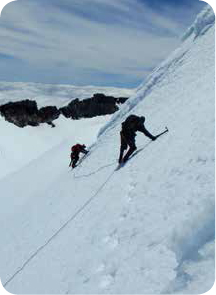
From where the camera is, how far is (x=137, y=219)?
31.1 ft

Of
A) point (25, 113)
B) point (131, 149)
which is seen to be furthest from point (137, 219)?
point (25, 113)

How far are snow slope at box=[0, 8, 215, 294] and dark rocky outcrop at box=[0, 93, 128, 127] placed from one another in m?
81.0

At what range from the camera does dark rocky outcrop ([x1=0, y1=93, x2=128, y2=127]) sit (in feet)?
327

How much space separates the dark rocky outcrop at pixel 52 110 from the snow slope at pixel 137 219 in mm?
80995

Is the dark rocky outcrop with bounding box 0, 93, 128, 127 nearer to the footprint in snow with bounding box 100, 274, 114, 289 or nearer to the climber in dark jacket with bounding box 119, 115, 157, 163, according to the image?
the climber in dark jacket with bounding box 119, 115, 157, 163

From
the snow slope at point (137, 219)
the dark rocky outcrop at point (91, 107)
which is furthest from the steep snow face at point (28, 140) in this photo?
the snow slope at point (137, 219)

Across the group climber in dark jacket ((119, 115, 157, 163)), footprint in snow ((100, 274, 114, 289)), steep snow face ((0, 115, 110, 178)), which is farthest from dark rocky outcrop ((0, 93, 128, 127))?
footprint in snow ((100, 274, 114, 289))

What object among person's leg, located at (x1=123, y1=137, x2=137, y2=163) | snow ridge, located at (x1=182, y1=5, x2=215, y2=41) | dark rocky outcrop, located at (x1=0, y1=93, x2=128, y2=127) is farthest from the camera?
dark rocky outcrop, located at (x1=0, y1=93, x2=128, y2=127)

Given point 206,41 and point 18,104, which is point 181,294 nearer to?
point 206,41

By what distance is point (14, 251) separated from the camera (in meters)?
14.3

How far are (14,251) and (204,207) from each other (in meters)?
9.01

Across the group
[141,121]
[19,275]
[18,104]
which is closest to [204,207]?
[19,275]

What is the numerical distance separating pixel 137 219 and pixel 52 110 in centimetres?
10200

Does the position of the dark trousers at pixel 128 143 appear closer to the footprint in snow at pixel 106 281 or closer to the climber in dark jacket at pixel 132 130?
→ the climber in dark jacket at pixel 132 130
